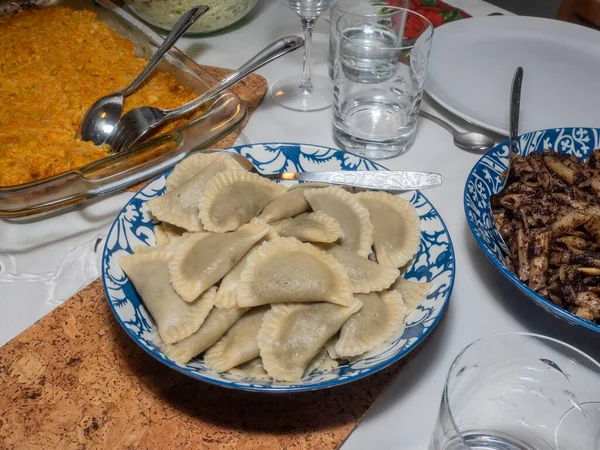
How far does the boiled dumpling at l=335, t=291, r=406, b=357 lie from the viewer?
0.86 m

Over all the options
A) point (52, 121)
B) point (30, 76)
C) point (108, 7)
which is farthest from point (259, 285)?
point (108, 7)

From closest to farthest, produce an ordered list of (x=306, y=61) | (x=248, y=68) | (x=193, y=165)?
1. (x=193, y=165)
2. (x=248, y=68)
3. (x=306, y=61)

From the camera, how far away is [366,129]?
1454 millimetres

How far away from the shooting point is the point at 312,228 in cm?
97

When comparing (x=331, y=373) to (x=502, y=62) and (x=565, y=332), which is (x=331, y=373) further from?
(x=502, y=62)

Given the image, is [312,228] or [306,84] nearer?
[312,228]

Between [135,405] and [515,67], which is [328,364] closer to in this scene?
[135,405]

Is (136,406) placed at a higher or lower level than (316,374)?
lower

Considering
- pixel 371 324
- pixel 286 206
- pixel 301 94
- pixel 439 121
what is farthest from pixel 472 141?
pixel 371 324

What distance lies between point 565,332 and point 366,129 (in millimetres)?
664

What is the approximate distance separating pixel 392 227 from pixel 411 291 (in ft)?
0.45

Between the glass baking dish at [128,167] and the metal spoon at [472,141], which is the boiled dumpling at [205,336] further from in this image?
the metal spoon at [472,141]

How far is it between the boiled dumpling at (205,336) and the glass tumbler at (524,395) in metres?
0.33

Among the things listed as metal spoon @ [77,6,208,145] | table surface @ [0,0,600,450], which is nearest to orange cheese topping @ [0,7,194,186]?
metal spoon @ [77,6,208,145]
